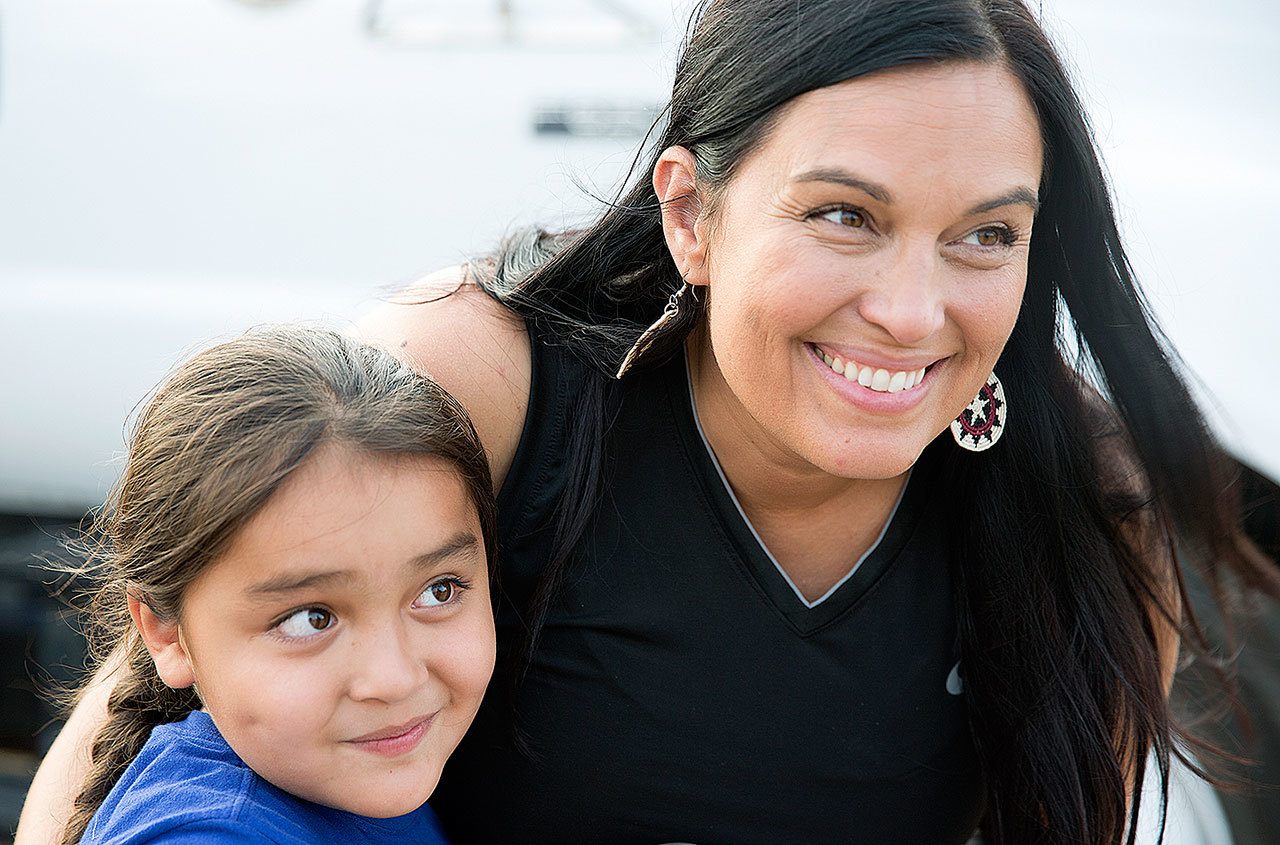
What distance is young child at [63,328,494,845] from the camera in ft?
4.96

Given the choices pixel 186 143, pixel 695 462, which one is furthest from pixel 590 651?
pixel 186 143

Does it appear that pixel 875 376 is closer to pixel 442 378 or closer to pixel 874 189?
pixel 874 189

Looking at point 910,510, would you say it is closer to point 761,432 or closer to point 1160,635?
point 761,432

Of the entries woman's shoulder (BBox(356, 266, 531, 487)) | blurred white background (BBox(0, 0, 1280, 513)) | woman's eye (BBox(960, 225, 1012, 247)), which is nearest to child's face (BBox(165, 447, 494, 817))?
woman's shoulder (BBox(356, 266, 531, 487))

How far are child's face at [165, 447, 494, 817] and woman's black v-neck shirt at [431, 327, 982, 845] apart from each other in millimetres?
352

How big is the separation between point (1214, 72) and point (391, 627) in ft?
6.87

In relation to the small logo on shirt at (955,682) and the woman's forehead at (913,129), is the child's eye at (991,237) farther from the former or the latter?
the small logo on shirt at (955,682)

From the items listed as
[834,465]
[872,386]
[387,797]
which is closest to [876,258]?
[872,386]

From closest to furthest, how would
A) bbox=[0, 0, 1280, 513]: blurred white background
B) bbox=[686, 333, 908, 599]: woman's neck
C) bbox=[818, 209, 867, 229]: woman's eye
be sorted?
bbox=[818, 209, 867, 229]: woman's eye → bbox=[686, 333, 908, 599]: woman's neck → bbox=[0, 0, 1280, 513]: blurred white background

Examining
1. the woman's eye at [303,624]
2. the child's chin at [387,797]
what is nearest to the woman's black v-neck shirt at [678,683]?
the child's chin at [387,797]

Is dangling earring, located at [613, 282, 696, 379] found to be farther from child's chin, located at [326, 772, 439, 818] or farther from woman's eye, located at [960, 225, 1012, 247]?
child's chin, located at [326, 772, 439, 818]

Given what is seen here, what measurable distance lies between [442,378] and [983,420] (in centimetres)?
77

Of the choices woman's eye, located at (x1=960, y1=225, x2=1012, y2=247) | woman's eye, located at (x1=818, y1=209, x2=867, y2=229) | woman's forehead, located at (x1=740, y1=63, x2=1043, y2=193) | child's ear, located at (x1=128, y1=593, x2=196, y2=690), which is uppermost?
woman's forehead, located at (x1=740, y1=63, x2=1043, y2=193)

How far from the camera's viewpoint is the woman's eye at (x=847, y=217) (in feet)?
5.54
